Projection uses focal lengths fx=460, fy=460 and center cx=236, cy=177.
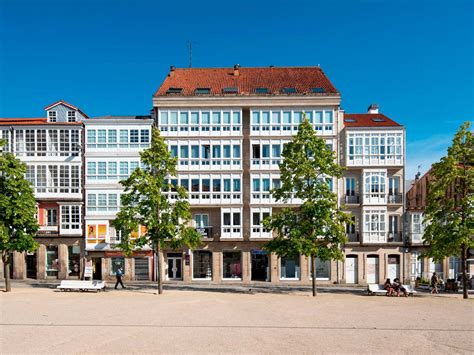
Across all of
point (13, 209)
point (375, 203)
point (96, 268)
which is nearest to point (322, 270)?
point (375, 203)

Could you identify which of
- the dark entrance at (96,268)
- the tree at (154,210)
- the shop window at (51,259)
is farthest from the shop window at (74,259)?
the tree at (154,210)

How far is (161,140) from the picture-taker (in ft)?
104

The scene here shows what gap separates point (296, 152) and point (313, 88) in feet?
45.8

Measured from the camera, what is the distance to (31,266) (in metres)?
42.5

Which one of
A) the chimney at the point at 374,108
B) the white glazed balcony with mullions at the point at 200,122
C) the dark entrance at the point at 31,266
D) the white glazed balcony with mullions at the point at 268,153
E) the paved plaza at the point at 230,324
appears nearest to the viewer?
the paved plaza at the point at 230,324

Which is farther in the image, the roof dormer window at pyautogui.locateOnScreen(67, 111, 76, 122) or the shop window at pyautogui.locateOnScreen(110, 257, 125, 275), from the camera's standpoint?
the roof dormer window at pyautogui.locateOnScreen(67, 111, 76, 122)

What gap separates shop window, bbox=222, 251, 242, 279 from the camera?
4162cm

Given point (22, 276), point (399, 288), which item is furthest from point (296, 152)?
point (22, 276)

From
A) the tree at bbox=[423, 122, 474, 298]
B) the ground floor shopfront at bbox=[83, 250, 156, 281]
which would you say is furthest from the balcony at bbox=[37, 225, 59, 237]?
the tree at bbox=[423, 122, 474, 298]

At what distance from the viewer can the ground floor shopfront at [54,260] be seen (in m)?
41.7

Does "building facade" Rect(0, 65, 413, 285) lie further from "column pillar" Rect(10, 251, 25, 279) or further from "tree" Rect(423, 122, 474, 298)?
"tree" Rect(423, 122, 474, 298)

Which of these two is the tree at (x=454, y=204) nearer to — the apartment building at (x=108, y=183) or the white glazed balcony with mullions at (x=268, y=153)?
the white glazed balcony with mullions at (x=268, y=153)

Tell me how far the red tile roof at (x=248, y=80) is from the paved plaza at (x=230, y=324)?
2107 centimetres

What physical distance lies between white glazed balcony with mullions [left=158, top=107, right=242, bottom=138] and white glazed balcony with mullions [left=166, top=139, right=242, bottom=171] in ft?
2.81
